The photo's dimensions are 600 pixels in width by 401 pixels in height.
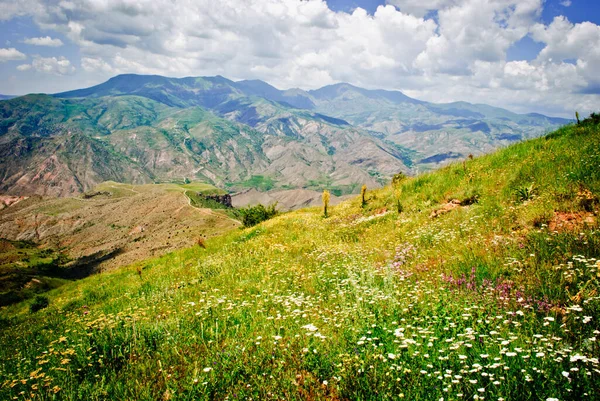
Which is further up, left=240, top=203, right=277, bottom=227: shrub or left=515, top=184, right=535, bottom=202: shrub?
left=515, top=184, right=535, bottom=202: shrub

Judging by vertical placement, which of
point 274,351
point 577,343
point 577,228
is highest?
point 577,228

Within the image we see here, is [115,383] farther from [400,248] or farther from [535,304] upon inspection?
[400,248]

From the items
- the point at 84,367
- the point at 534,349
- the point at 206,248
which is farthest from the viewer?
the point at 206,248

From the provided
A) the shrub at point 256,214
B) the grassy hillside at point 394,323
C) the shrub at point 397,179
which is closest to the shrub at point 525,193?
the grassy hillside at point 394,323

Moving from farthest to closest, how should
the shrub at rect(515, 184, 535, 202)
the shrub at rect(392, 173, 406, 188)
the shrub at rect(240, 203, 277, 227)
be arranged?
the shrub at rect(240, 203, 277, 227) → the shrub at rect(392, 173, 406, 188) → the shrub at rect(515, 184, 535, 202)

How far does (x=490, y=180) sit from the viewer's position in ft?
40.4

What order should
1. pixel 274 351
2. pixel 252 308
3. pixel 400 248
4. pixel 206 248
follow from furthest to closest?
pixel 206 248 → pixel 400 248 → pixel 252 308 → pixel 274 351

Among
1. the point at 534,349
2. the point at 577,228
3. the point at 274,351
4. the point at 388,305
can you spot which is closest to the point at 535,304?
the point at 534,349

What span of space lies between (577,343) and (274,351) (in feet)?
12.6

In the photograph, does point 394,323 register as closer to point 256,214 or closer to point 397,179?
point 397,179

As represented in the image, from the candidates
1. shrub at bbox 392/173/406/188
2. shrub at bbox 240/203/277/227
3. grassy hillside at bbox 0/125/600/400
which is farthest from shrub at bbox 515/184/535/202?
shrub at bbox 240/203/277/227

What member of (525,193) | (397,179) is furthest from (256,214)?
(525,193)

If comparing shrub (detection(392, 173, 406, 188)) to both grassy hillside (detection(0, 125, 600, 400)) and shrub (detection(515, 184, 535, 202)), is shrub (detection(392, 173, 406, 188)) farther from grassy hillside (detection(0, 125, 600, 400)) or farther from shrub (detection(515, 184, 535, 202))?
shrub (detection(515, 184, 535, 202))

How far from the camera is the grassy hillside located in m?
3.76
